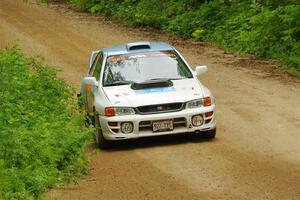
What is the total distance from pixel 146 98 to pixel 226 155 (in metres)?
1.81

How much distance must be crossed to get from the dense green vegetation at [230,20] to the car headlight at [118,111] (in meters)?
8.95

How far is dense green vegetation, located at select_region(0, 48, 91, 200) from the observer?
9914 mm

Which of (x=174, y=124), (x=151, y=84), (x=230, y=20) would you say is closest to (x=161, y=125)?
(x=174, y=124)

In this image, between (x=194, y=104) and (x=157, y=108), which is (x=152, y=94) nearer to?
(x=157, y=108)

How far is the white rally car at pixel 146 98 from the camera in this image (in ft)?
44.2

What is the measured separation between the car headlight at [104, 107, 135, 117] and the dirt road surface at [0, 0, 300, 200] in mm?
629

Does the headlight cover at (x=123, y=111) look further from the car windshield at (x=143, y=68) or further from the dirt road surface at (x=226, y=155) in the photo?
the car windshield at (x=143, y=68)

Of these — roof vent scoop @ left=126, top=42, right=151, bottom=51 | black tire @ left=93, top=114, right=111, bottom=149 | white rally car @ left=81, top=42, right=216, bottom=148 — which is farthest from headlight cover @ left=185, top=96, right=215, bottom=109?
roof vent scoop @ left=126, top=42, right=151, bottom=51

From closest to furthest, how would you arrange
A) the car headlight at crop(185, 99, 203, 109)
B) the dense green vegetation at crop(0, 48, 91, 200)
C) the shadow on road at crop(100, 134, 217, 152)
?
1. the dense green vegetation at crop(0, 48, 91, 200)
2. the car headlight at crop(185, 99, 203, 109)
3. the shadow on road at crop(100, 134, 217, 152)

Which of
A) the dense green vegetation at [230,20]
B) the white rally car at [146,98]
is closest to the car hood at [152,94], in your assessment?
the white rally car at [146,98]

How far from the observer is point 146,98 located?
13570 millimetres

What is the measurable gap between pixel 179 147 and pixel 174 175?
205cm

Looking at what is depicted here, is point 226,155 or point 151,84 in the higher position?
point 151,84

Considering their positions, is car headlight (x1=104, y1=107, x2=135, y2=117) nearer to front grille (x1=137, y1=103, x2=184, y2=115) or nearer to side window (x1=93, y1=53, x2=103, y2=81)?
front grille (x1=137, y1=103, x2=184, y2=115)
